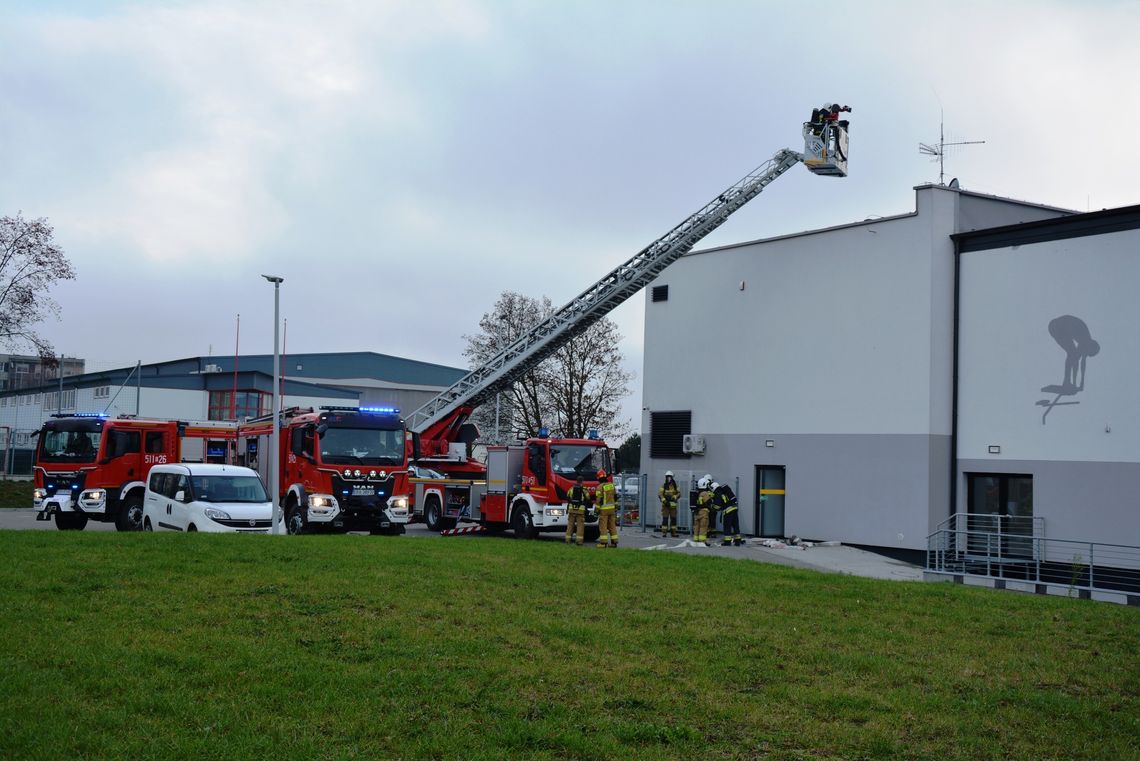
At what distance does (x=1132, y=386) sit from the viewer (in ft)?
68.2

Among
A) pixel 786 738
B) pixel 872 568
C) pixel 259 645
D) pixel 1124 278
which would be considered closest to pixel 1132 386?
pixel 1124 278

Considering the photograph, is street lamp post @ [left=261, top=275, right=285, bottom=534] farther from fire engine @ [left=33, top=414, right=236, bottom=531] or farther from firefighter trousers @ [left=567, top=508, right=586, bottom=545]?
firefighter trousers @ [left=567, top=508, right=586, bottom=545]

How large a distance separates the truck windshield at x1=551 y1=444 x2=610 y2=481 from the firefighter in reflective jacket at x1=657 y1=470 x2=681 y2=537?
12.7ft

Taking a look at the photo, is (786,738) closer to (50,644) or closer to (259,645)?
(259,645)

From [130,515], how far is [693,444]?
1495 cm

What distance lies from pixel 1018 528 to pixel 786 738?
17.9 meters

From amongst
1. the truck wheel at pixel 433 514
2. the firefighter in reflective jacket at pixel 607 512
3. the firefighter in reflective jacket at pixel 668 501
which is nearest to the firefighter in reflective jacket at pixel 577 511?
the firefighter in reflective jacket at pixel 607 512

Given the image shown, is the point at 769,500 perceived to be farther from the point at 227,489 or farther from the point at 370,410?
the point at 227,489

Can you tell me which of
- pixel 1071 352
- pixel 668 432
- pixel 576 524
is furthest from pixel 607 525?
pixel 1071 352

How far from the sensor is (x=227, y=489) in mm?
20078

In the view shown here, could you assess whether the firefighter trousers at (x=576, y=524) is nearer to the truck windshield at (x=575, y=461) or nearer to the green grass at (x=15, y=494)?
the truck windshield at (x=575, y=461)

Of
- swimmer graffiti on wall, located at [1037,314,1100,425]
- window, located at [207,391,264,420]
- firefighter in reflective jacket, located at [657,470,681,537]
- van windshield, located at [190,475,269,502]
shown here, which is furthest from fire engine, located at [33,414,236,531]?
window, located at [207,391,264,420]

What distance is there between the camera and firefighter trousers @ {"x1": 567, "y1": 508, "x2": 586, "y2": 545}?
22.4 m

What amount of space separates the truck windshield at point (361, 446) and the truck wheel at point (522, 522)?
11.5ft
